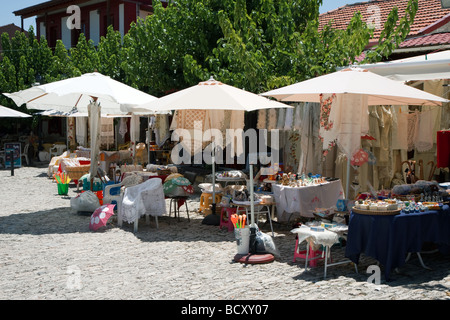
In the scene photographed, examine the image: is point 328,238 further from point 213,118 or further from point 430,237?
point 213,118

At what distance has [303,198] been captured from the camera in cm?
823

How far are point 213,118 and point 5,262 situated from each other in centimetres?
476

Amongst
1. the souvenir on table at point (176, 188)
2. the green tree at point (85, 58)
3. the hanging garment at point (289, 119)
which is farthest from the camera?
the green tree at point (85, 58)

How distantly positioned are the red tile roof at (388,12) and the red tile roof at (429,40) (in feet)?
1.23

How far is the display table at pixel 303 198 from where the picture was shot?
8188 millimetres

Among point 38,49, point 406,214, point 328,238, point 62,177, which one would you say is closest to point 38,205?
point 62,177

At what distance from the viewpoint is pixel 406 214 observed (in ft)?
19.6

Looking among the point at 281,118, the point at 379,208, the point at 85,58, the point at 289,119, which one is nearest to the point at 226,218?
the point at 289,119

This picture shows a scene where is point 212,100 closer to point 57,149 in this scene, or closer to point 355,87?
point 355,87

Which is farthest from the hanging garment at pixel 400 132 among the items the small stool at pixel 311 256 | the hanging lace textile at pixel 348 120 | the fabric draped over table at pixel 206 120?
the small stool at pixel 311 256

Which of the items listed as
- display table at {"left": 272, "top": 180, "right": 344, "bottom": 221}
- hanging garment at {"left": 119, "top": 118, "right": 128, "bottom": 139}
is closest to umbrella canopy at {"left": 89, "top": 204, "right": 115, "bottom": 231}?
display table at {"left": 272, "top": 180, "right": 344, "bottom": 221}

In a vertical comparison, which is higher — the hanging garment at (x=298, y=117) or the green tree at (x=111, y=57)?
the green tree at (x=111, y=57)

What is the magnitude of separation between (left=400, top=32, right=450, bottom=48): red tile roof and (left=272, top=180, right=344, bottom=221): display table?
5707mm

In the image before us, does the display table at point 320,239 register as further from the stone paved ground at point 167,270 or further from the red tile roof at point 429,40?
the red tile roof at point 429,40
